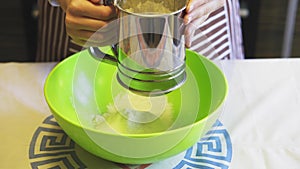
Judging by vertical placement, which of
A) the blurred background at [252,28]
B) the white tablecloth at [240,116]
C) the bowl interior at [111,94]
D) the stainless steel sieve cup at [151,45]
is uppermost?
the stainless steel sieve cup at [151,45]

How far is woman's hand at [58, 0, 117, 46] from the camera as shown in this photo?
2.38 feet

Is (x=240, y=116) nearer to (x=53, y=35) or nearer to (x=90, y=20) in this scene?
(x=90, y=20)

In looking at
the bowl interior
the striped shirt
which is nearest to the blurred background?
the striped shirt

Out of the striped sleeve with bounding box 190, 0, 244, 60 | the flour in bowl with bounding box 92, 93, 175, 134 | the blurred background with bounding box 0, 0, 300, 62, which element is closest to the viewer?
the flour in bowl with bounding box 92, 93, 175, 134

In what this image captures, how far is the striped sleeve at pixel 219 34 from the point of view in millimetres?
1011

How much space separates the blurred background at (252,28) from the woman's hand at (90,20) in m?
0.88

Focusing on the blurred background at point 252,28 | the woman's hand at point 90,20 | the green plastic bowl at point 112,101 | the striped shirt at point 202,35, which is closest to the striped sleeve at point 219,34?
the striped shirt at point 202,35

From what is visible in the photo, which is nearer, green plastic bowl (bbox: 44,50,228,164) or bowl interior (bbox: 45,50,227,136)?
green plastic bowl (bbox: 44,50,228,164)

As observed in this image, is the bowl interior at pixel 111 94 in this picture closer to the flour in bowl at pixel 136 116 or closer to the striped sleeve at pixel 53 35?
the flour in bowl at pixel 136 116

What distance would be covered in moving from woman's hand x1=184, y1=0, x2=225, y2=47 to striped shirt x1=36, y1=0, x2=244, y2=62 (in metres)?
0.19

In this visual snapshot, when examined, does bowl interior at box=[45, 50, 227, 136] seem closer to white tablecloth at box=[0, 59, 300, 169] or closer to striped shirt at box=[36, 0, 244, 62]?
white tablecloth at box=[0, 59, 300, 169]

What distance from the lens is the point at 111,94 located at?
0.84 metres

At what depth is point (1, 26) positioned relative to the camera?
Result: 170 cm

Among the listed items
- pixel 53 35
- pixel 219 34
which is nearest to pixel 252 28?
pixel 219 34
